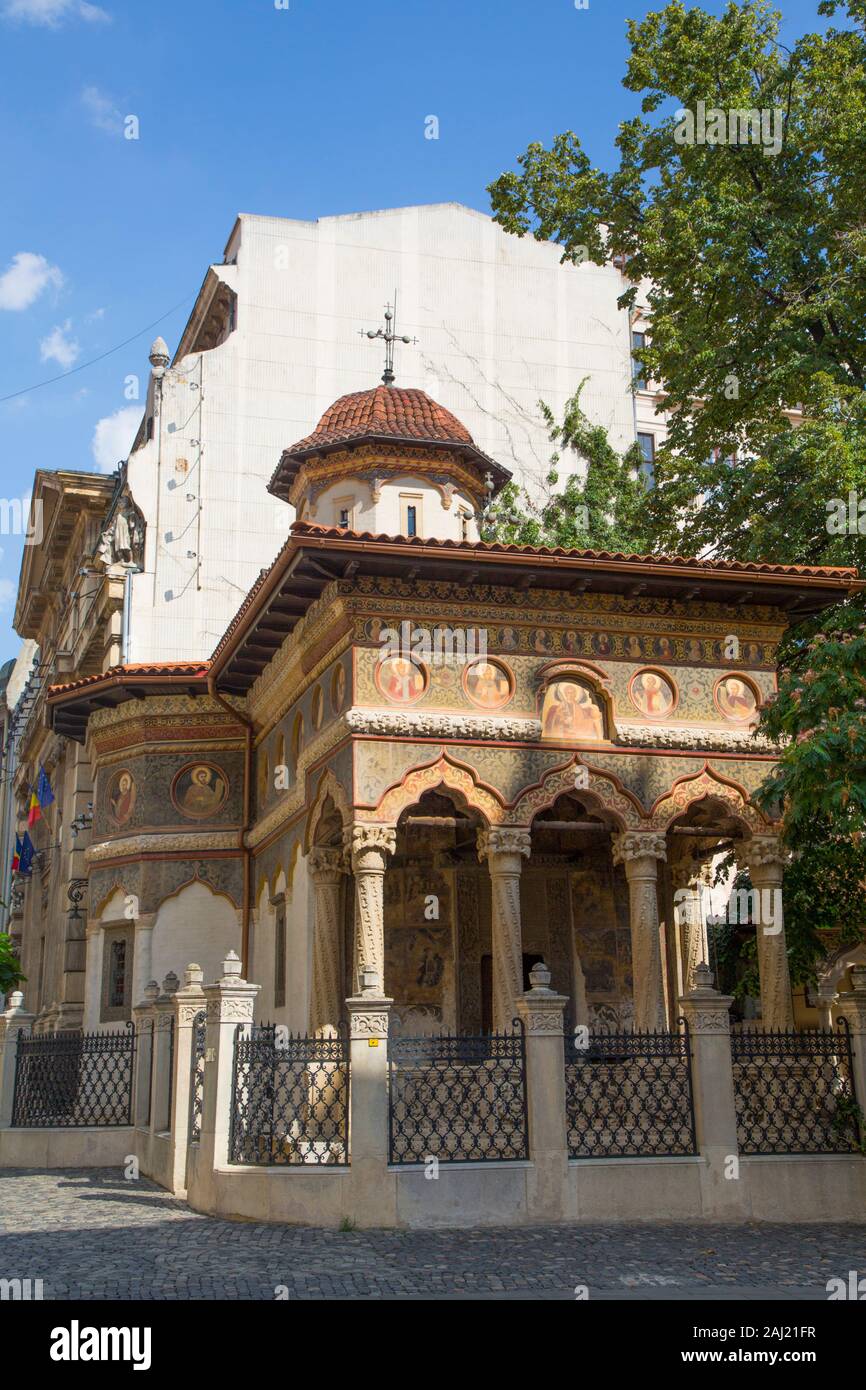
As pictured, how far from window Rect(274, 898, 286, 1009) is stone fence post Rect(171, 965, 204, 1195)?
4.18 m

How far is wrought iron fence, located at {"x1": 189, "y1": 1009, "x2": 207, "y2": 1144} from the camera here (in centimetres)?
1276

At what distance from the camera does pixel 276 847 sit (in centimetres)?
1880

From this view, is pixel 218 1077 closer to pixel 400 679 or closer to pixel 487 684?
pixel 400 679

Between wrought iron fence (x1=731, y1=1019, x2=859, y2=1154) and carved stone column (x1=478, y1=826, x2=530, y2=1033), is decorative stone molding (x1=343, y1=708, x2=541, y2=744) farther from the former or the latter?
wrought iron fence (x1=731, y1=1019, x2=859, y2=1154)

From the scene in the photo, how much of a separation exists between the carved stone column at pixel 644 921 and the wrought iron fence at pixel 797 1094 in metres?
1.95

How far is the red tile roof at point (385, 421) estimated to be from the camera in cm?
2094

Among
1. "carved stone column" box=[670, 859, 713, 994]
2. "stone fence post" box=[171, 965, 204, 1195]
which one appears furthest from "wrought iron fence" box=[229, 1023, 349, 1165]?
"carved stone column" box=[670, 859, 713, 994]

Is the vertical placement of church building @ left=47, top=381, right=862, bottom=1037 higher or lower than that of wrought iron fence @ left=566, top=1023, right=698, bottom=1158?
higher

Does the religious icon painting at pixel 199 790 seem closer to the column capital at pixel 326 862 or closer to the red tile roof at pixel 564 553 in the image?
the column capital at pixel 326 862

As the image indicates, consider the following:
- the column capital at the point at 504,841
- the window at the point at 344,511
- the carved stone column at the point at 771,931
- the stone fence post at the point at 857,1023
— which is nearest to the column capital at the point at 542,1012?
the column capital at the point at 504,841

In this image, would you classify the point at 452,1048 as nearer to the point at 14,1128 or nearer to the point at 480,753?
the point at 480,753
